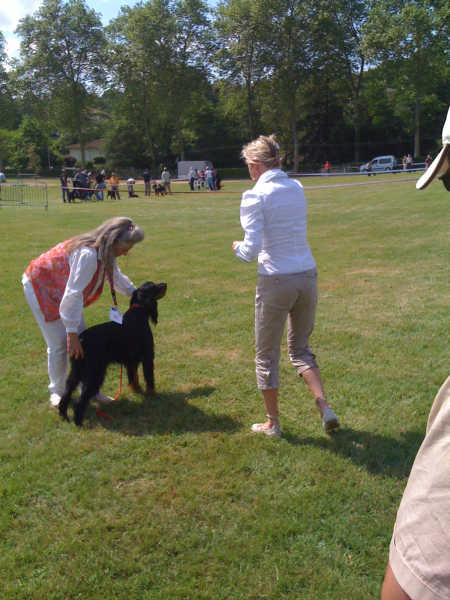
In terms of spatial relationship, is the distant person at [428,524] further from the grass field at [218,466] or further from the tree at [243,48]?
the tree at [243,48]

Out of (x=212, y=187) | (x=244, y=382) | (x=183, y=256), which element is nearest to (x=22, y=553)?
(x=244, y=382)

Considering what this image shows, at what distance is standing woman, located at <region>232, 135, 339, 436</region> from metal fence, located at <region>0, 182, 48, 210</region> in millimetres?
25176

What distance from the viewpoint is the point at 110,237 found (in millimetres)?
3869

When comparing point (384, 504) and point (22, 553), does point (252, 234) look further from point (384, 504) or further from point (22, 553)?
point (22, 553)

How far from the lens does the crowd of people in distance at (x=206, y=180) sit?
122ft

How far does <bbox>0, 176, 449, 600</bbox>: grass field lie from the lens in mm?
2646

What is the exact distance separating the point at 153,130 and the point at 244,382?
64.8 meters

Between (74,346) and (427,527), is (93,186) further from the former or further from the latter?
(427,527)

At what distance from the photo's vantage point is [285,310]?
3.54 m

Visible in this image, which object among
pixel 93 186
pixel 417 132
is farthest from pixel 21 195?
pixel 417 132

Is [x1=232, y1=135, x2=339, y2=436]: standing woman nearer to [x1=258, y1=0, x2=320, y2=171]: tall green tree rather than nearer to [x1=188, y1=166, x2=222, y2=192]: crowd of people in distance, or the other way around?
[x1=188, y1=166, x2=222, y2=192]: crowd of people in distance

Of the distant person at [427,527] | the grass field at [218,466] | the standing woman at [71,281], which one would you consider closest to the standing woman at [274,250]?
the grass field at [218,466]

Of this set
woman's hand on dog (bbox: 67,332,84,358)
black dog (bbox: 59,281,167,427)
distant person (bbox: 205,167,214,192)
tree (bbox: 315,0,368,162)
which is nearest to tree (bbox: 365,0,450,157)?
tree (bbox: 315,0,368,162)

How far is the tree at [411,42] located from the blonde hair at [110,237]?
58.9 m
